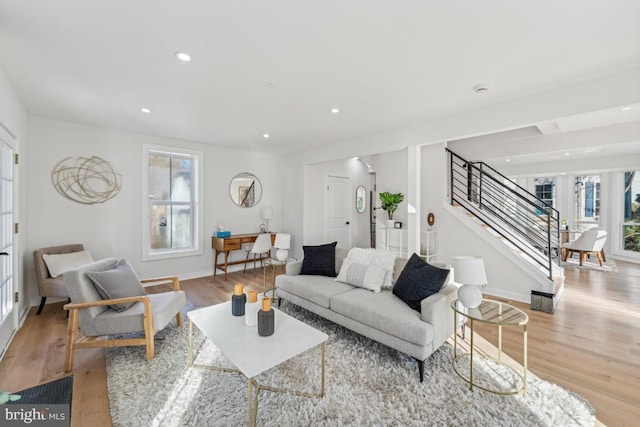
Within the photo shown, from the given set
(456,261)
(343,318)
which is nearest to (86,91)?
(343,318)

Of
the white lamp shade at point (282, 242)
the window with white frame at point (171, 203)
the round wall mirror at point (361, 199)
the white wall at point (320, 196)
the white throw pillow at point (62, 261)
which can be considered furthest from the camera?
the round wall mirror at point (361, 199)

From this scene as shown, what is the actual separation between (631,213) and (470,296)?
773 cm

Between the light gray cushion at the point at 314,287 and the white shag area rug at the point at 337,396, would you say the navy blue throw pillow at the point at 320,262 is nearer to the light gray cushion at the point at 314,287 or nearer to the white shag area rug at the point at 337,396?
the light gray cushion at the point at 314,287

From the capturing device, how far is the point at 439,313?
229 centimetres

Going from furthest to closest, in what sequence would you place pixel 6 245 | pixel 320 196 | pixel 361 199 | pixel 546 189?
pixel 546 189
pixel 361 199
pixel 320 196
pixel 6 245

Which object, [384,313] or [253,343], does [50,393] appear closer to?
[253,343]

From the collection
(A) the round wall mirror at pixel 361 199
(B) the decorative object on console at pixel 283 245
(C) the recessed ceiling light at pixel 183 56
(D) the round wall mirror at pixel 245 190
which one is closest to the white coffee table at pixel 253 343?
(B) the decorative object on console at pixel 283 245

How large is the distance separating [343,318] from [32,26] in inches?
127

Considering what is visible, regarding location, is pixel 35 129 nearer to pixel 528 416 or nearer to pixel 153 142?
pixel 153 142

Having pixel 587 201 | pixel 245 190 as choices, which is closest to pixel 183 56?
pixel 245 190

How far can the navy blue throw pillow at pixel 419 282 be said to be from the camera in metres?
2.44

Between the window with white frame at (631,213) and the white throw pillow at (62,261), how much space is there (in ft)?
35.7

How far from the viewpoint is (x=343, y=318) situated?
2.72 meters

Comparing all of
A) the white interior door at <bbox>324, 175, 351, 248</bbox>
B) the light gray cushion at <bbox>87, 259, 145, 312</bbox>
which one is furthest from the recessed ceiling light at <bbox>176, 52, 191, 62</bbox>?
the white interior door at <bbox>324, 175, 351, 248</bbox>
